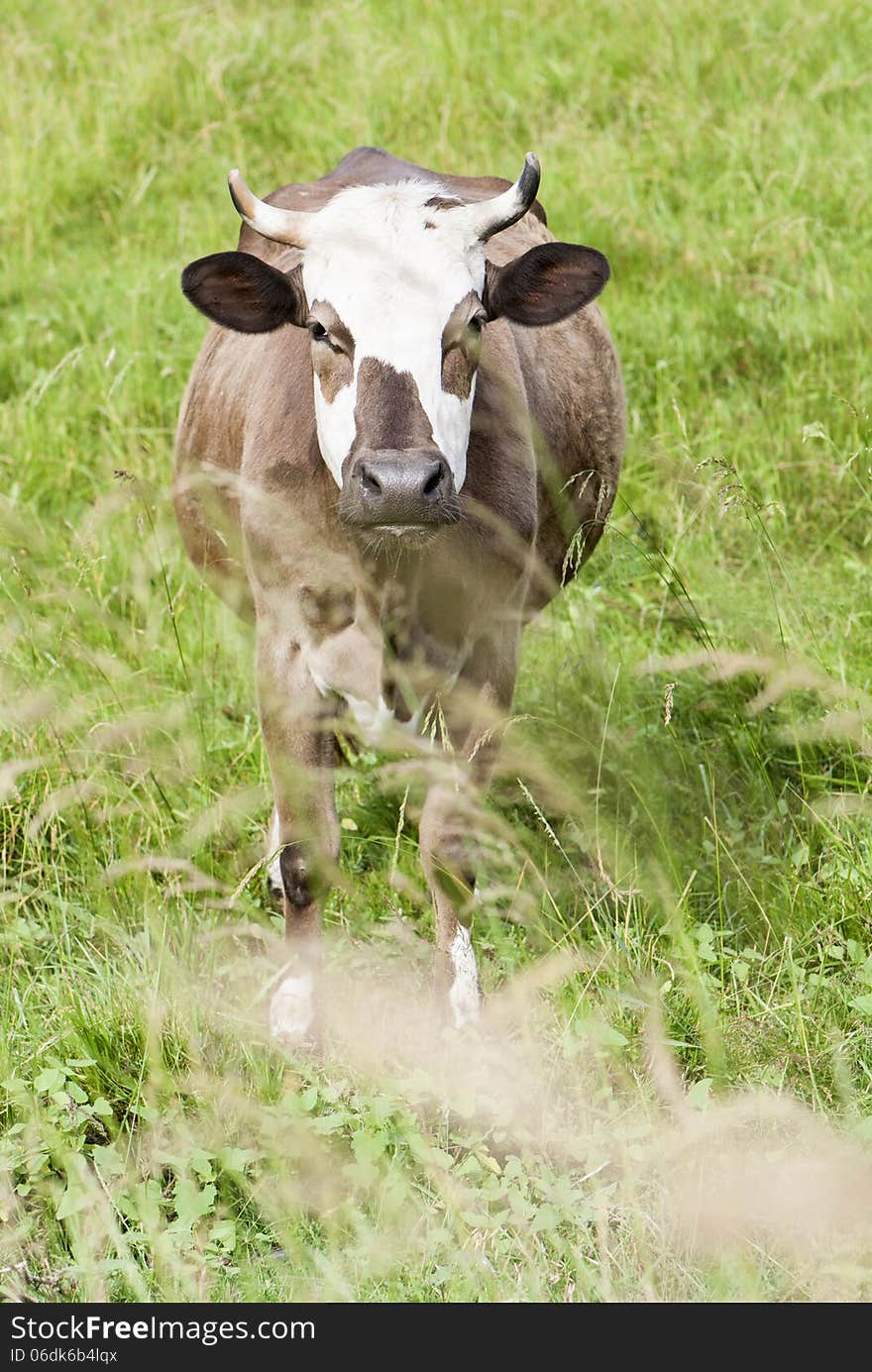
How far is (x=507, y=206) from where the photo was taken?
145 inches

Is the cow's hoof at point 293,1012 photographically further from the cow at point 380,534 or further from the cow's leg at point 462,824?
the cow's leg at point 462,824

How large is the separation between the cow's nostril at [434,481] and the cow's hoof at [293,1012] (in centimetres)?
123

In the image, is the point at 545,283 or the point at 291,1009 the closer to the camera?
the point at 291,1009

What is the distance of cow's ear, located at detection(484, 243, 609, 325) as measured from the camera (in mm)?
3791

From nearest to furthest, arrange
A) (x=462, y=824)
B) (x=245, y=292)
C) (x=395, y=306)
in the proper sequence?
(x=395, y=306) → (x=245, y=292) → (x=462, y=824)

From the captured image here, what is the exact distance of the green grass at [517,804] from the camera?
2.94m

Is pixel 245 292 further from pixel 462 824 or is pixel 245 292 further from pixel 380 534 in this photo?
pixel 462 824

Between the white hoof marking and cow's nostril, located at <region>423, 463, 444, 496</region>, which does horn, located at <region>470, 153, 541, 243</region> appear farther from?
the white hoof marking

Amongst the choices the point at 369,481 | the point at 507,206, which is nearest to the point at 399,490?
the point at 369,481

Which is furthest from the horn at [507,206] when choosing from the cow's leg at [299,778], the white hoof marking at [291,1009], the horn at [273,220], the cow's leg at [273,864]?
the white hoof marking at [291,1009]

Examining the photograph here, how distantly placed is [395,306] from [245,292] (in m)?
0.51

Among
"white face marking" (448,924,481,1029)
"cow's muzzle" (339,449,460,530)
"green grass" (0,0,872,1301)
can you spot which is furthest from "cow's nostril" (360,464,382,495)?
"white face marking" (448,924,481,1029)

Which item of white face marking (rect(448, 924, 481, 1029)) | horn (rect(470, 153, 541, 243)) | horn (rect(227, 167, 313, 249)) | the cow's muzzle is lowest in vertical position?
white face marking (rect(448, 924, 481, 1029))
